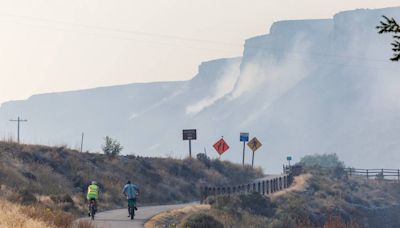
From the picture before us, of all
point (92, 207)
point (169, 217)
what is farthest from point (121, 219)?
point (169, 217)

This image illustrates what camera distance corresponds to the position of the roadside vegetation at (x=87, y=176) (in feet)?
133

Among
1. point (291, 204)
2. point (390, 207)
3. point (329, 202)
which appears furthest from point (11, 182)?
point (390, 207)

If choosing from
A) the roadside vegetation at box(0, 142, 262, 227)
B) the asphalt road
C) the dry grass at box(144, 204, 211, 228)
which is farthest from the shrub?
the roadside vegetation at box(0, 142, 262, 227)

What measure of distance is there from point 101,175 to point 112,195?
5.73m

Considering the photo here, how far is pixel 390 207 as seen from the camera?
66.7 m

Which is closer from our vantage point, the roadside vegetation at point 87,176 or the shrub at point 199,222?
the shrub at point 199,222

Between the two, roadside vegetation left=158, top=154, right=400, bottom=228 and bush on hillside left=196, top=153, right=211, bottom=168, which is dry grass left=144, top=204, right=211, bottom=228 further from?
bush on hillside left=196, top=153, right=211, bottom=168

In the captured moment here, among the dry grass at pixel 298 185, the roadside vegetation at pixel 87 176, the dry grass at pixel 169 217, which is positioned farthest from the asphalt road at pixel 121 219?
the dry grass at pixel 298 185

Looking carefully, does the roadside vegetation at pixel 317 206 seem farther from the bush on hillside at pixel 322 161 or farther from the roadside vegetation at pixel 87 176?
the bush on hillside at pixel 322 161

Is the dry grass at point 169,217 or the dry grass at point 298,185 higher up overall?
the dry grass at point 298,185

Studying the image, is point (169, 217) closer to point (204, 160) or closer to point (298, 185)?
point (298, 185)

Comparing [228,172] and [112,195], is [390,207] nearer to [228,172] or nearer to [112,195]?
[228,172]

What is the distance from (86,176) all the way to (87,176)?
0.11 metres

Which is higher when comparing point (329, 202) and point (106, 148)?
point (106, 148)
